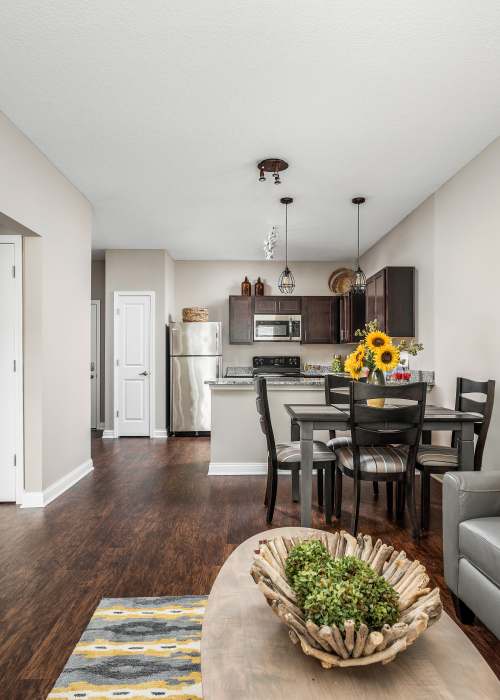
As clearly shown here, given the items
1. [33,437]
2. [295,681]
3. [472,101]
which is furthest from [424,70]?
[33,437]

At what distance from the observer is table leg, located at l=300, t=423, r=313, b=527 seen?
2.86 metres

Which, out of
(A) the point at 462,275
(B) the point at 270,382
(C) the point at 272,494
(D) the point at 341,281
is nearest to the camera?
(C) the point at 272,494

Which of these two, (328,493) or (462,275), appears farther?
→ (462,275)

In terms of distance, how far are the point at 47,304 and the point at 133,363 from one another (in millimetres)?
2965

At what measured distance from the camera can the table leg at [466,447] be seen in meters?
2.87

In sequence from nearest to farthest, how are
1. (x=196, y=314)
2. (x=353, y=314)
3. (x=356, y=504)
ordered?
(x=356, y=504) < (x=353, y=314) < (x=196, y=314)

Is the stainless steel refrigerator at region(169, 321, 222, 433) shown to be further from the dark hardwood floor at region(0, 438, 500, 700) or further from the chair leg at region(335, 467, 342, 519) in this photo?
the chair leg at region(335, 467, 342, 519)

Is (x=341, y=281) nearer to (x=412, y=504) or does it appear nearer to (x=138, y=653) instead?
(x=412, y=504)

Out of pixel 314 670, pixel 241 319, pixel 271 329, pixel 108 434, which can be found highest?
pixel 241 319

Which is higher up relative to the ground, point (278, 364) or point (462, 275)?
point (462, 275)

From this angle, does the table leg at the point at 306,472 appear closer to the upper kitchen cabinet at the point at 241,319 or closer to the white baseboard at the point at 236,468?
the white baseboard at the point at 236,468

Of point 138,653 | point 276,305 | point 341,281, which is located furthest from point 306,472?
point 341,281

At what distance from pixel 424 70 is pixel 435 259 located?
6.80ft

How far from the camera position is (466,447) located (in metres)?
2.87
